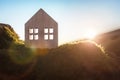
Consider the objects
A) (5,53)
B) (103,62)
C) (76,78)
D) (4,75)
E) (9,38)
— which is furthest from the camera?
(9,38)

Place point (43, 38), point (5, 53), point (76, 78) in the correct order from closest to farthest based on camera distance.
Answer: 1. point (76, 78)
2. point (5, 53)
3. point (43, 38)

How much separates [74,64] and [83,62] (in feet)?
1.57

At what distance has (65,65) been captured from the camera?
42.8 ft

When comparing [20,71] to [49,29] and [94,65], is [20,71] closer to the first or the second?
[94,65]

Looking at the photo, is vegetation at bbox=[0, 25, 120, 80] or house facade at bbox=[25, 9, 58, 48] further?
house facade at bbox=[25, 9, 58, 48]

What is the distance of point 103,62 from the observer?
547 inches

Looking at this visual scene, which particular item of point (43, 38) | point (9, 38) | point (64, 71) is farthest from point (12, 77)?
point (43, 38)

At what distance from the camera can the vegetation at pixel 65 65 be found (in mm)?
12984

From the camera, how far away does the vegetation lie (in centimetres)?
1298

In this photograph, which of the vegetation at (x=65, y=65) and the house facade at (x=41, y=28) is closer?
the vegetation at (x=65, y=65)

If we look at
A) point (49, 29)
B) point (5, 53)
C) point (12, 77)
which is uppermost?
point (49, 29)

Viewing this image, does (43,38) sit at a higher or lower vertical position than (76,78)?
higher

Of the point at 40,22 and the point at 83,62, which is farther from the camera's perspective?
the point at 40,22

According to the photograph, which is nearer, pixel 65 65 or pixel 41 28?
pixel 65 65
